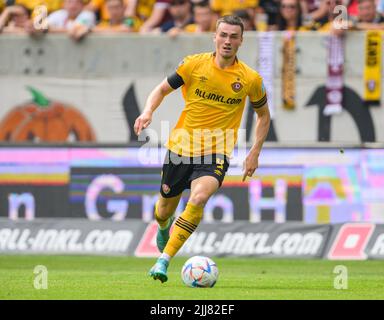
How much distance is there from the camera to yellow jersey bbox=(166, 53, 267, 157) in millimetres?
12172

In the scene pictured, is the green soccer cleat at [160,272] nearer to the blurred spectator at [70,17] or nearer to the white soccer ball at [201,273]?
the white soccer ball at [201,273]

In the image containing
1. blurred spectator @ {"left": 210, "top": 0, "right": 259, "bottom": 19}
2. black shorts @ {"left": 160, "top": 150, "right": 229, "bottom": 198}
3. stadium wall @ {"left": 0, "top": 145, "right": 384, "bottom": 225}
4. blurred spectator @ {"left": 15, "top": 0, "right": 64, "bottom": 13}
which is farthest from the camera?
blurred spectator @ {"left": 15, "top": 0, "right": 64, "bottom": 13}

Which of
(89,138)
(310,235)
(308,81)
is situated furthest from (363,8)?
(89,138)

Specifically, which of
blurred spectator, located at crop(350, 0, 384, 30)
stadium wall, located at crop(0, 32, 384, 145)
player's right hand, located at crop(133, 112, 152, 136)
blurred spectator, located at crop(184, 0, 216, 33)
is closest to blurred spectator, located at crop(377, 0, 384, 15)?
blurred spectator, located at crop(350, 0, 384, 30)

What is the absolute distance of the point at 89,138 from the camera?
19.3m

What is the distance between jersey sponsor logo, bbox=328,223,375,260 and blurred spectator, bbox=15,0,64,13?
767cm

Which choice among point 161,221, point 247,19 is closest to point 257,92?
point 161,221

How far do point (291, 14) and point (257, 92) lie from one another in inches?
271

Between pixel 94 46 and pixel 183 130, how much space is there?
282 inches

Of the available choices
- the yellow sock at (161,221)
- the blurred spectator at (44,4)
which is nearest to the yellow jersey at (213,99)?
the yellow sock at (161,221)

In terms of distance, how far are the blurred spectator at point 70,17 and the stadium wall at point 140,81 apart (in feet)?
1.92

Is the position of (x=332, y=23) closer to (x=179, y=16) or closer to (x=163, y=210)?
(x=179, y=16)

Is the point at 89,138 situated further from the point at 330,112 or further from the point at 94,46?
the point at 330,112

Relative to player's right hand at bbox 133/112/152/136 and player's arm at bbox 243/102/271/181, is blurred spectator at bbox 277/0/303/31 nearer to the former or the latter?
player's arm at bbox 243/102/271/181
